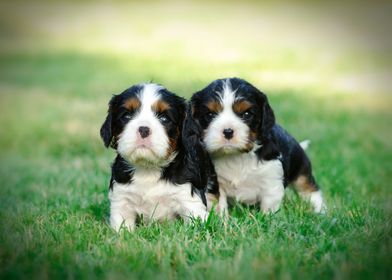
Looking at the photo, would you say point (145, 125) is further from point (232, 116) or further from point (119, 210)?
point (232, 116)

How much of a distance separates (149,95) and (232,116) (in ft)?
2.77

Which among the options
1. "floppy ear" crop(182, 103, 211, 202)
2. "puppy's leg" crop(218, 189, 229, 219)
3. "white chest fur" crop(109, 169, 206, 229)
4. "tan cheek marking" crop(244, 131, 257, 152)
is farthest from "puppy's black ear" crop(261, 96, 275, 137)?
"white chest fur" crop(109, 169, 206, 229)

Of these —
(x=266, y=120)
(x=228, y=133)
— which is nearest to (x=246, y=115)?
(x=266, y=120)

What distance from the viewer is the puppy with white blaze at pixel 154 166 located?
5.12m

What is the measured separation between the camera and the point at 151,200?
17.7ft

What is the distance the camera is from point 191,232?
15.9 feet

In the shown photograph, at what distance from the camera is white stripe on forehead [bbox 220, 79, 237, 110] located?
570 cm

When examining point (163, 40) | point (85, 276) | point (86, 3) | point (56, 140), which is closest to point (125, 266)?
point (85, 276)

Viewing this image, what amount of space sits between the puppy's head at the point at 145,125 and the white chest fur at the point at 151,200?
20 cm

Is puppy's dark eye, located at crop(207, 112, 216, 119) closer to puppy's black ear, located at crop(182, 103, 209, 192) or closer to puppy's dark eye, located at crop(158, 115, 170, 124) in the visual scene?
puppy's black ear, located at crop(182, 103, 209, 192)

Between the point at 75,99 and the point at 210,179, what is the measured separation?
33.9 feet

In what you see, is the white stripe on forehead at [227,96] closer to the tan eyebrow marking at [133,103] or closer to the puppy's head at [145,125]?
the puppy's head at [145,125]

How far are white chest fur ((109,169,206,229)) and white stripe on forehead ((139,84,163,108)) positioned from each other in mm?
599

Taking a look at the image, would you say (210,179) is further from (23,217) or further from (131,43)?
(131,43)
